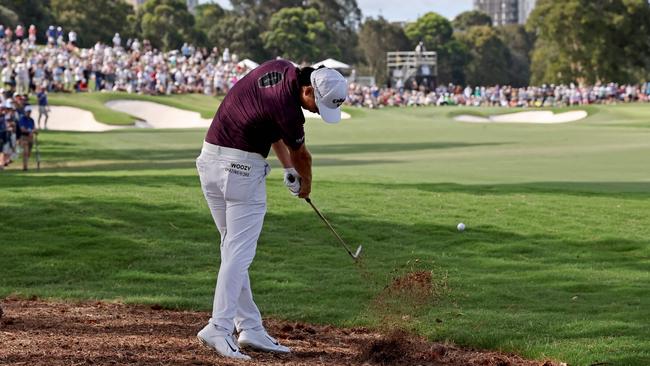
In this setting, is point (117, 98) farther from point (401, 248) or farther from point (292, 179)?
point (292, 179)

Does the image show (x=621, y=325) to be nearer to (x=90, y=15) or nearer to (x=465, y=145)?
(x=465, y=145)

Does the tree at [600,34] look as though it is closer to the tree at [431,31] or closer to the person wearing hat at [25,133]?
the tree at [431,31]

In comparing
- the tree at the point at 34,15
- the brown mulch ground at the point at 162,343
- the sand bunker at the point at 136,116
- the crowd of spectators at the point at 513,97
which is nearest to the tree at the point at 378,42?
the crowd of spectators at the point at 513,97

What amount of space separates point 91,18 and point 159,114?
46.5 m

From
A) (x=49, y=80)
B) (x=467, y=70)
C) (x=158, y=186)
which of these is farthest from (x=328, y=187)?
(x=467, y=70)

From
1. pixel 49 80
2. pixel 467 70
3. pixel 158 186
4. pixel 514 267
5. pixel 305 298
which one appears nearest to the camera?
pixel 305 298

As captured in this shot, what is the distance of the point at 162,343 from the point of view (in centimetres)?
845

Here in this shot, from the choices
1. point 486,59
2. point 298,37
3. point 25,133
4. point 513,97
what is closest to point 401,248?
point 25,133

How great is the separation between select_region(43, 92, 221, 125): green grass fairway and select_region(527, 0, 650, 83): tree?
43.2 m

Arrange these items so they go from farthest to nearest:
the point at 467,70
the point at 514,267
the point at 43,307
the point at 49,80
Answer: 1. the point at 467,70
2. the point at 49,80
3. the point at 514,267
4. the point at 43,307

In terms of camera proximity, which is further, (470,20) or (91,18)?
(470,20)

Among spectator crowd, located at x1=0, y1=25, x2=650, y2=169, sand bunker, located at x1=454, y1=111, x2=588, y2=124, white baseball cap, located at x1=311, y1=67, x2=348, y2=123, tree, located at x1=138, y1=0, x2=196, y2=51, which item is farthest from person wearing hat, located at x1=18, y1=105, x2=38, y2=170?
tree, located at x1=138, y1=0, x2=196, y2=51

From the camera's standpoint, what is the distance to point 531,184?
837 inches

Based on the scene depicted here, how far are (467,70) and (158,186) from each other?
121 meters
